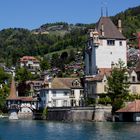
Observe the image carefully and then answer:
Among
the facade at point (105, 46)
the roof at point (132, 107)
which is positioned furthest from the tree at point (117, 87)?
the facade at point (105, 46)

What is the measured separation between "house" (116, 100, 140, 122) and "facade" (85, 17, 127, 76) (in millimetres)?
20112

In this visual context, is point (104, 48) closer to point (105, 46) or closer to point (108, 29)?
point (105, 46)

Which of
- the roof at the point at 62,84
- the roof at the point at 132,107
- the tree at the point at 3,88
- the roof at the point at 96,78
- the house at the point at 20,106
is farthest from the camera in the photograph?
the tree at the point at 3,88

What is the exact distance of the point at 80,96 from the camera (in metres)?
107

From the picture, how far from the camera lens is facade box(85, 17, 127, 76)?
4161 inches

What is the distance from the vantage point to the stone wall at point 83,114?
8800cm

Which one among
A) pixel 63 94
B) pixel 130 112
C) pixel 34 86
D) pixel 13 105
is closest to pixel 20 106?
pixel 13 105

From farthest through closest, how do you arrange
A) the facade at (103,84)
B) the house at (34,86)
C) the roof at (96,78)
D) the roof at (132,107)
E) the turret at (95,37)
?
the house at (34,86), the turret at (95,37), the roof at (96,78), the facade at (103,84), the roof at (132,107)

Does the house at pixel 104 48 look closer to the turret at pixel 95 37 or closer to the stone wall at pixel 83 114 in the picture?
the turret at pixel 95 37

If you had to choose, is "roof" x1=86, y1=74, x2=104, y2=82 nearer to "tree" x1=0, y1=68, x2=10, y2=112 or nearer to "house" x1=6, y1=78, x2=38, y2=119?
"house" x1=6, y1=78, x2=38, y2=119

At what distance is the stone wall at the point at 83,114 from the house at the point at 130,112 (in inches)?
92.0

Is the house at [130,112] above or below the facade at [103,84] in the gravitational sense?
below

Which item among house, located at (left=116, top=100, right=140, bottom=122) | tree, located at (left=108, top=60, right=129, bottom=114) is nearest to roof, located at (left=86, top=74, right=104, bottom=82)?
tree, located at (left=108, top=60, right=129, bottom=114)

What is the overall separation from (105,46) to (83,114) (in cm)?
2056
